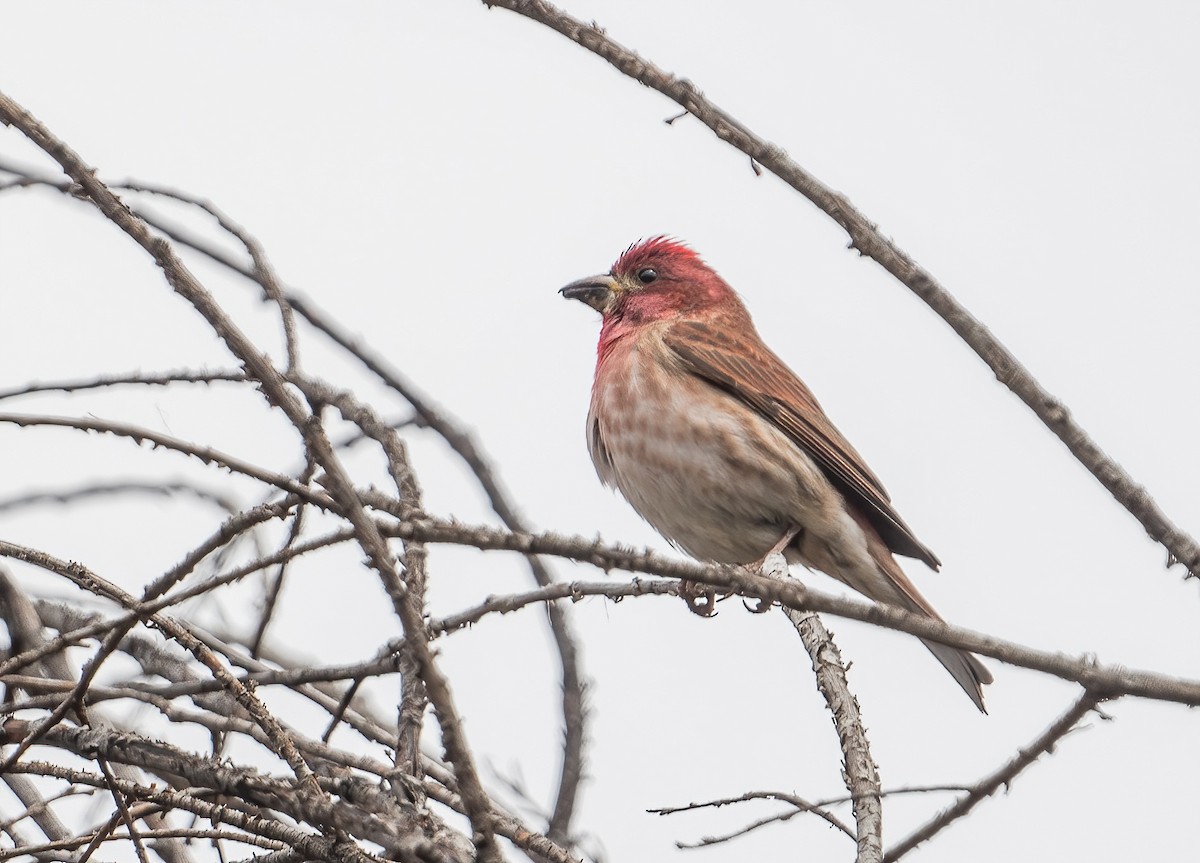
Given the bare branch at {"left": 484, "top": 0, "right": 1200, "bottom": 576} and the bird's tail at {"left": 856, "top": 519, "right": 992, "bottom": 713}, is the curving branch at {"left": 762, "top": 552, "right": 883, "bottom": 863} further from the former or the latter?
the bird's tail at {"left": 856, "top": 519, "right": 992, "bottom": 713}

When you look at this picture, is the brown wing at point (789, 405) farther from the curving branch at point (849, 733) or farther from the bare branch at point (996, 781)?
the bare branch at point (996, 781)

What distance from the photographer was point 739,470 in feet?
20.5

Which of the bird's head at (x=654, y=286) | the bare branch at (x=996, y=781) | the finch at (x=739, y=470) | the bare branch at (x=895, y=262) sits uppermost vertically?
the bird's head at (x=654, y=286)

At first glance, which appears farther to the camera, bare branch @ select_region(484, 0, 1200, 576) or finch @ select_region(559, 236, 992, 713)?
finch @ select_region(559, 236, 992, 713)

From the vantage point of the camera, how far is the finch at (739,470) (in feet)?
20.5

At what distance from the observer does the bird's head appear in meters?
7.39

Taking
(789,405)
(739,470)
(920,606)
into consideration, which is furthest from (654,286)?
(920,606)

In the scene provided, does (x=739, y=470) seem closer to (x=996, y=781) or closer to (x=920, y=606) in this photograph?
(x=920, y=606)

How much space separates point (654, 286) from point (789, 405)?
1.17m

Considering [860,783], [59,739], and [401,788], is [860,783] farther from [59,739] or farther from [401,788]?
[59,739]

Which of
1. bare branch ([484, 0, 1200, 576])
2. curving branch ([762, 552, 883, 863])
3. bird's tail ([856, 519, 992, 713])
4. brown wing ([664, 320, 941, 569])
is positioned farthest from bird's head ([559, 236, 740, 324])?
bare branch ([484, 0, 1200, 576])

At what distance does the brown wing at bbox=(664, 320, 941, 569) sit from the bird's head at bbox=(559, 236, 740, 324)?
14.1 inches

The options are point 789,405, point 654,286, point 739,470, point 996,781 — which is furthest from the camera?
point 654,286

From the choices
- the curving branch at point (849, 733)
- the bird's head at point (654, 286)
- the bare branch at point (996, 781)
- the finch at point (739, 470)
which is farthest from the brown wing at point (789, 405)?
the bare branch at point (996, 781)
